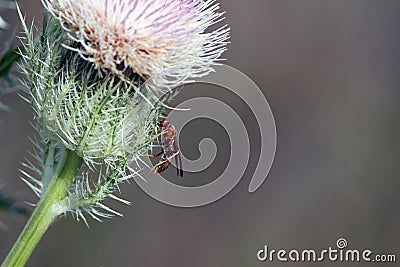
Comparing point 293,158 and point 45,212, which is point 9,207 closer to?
point 45,212

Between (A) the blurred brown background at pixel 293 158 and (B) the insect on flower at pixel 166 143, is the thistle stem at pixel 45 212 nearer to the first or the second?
(B) the insect on flower at pixel 166 143

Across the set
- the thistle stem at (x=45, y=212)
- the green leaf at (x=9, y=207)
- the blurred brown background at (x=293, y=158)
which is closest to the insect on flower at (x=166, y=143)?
the thistle stem at (x=45, y=212)

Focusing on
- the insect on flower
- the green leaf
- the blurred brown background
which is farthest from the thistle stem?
the blurred brown background

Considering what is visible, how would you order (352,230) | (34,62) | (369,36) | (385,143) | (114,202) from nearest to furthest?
(34,62) < (114,202) < (352,230) < (385,143) < (369,36)

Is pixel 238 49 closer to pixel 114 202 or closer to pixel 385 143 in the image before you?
pixel 385 143

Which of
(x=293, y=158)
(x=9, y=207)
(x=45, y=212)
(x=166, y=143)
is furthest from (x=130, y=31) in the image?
(x=293, y=158)

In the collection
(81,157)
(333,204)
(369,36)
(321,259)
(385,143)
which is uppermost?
(369,36)

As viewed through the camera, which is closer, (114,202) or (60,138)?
(60,138)

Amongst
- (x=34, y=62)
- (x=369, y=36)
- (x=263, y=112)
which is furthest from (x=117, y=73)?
(x=369, y=36)

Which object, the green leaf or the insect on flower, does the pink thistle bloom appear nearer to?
the insect on flower
